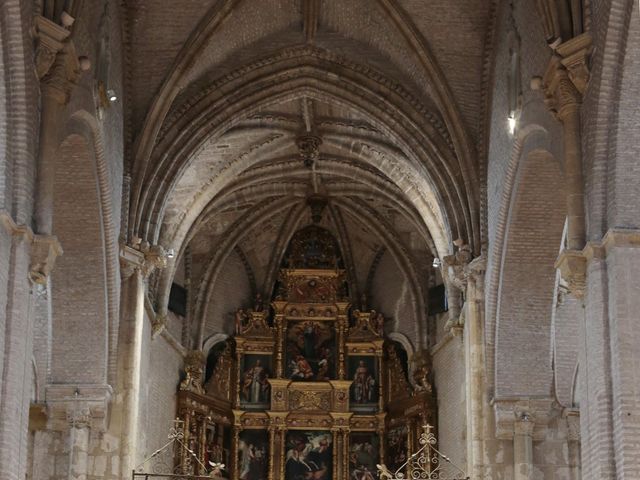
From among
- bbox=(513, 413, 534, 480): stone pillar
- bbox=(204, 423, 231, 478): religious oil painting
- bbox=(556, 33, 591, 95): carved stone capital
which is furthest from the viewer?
bbox=(204, 423, 231, 478): religious oil painting

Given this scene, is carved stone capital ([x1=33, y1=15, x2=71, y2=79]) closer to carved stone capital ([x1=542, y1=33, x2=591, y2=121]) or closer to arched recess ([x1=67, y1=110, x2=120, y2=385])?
arched recess ([x1=67, y1=110, x2=120, y2=385])

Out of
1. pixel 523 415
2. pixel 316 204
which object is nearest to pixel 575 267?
pixel 523 415

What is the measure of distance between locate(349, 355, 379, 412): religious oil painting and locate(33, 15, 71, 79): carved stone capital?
16407 millimetres

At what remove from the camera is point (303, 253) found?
106ft

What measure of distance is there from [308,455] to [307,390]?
1480 mm

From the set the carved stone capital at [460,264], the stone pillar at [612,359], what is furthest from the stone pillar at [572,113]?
the carved stone capital at [460,264]

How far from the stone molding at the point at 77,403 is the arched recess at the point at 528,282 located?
627 cm

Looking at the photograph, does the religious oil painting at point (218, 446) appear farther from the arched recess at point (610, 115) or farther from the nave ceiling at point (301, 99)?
the arched recess at point (610, 115)

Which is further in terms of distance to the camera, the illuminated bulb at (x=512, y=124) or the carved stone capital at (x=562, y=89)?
the illuminated bulb at (x=512, y=124)

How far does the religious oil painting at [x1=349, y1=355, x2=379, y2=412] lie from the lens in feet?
103

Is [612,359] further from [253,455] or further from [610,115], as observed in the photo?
[253,455]

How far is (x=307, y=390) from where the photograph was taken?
31281 millimetres

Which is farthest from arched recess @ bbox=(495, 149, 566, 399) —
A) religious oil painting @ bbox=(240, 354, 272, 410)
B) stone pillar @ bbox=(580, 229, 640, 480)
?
religious oil painting @ bbox=(240, 354, 272, 410)

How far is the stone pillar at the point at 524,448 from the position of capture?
21.8 m
